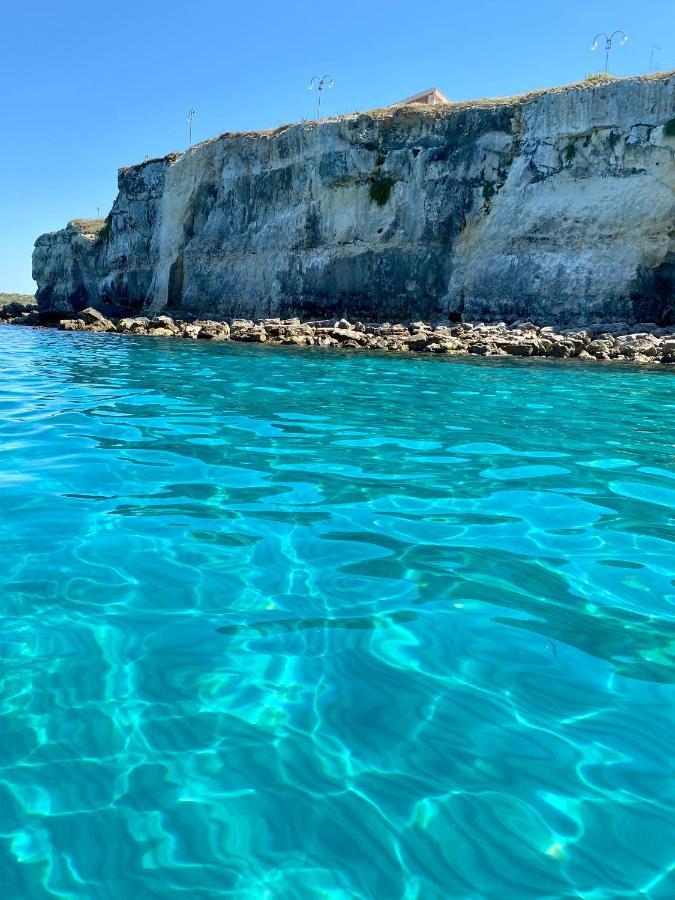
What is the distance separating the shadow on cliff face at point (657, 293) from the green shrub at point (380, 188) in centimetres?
945

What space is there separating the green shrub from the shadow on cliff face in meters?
9.45

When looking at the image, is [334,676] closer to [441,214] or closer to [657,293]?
[657,293]

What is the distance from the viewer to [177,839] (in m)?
1.77

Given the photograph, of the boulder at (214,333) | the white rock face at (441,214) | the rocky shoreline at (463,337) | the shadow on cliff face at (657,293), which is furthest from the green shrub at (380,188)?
the shadow on cliff face at (657,293)

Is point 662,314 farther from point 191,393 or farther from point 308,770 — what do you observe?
point 308,770

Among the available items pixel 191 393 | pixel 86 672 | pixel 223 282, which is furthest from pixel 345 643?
pixel 223 282

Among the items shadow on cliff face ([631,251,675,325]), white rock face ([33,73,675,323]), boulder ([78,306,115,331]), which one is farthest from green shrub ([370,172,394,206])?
boulder ([78,306,115,331])

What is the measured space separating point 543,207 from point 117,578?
21.8m

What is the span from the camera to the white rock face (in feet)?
67.2

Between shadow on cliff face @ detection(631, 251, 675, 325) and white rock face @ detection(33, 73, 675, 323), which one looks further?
white rock face @ detection(33, 73, 675, 323)

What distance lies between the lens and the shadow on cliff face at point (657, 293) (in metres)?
20.1

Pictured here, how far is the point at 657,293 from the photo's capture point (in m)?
20.3

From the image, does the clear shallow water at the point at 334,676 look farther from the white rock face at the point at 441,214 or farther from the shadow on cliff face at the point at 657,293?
the white rock face at the point at 441,214

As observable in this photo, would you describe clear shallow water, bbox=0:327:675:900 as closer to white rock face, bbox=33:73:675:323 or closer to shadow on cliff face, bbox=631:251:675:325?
shadow on cliff face, bbox=631:251:675:325
